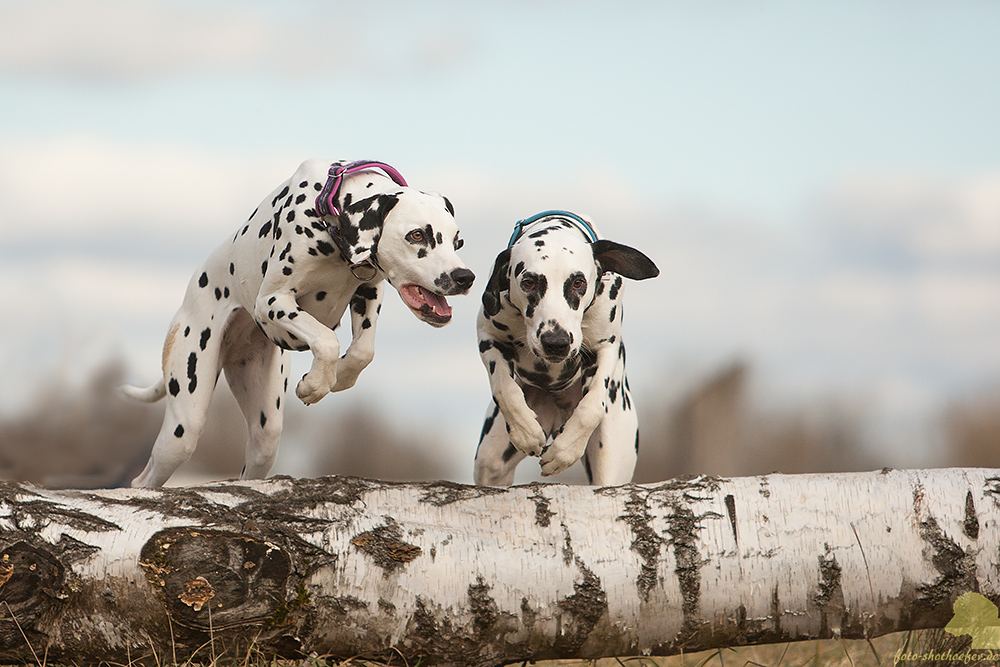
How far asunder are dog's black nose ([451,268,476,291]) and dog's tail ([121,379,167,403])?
265 cm

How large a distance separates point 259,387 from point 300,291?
3.73 feet

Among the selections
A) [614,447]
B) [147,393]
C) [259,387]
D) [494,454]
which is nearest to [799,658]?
[614,447]

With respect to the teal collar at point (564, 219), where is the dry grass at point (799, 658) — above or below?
below

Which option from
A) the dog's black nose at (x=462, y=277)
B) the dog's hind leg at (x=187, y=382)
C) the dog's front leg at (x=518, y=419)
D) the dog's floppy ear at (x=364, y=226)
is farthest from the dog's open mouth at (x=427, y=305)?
the dog's hind leg at (x=187, y=382)

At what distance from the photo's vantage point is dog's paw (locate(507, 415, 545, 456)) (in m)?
4.84

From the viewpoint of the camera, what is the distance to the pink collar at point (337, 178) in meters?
5.10

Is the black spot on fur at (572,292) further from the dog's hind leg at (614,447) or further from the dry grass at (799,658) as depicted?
the dry grass at (799,658)

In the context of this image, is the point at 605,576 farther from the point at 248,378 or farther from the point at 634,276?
the point at 248,378

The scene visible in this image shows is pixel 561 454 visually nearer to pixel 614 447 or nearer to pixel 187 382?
pixel 614 447

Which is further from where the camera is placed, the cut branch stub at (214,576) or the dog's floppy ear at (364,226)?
the dog's floppy ear at (364,226)

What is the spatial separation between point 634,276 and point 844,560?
1.76 meters

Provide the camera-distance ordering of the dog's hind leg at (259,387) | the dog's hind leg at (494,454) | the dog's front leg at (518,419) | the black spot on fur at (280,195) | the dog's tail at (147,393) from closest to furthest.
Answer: the dog's front leg at (518,419), the black spot on fur at (280,195), the dog's hind leg at (494,454), the dog's hind leg at (259,387), the dog's tail at (147,393)

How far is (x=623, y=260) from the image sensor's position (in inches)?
202

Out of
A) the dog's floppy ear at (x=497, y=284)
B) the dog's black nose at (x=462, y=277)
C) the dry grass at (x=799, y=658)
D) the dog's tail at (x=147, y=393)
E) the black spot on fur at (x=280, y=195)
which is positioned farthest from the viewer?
the dog's tail at (x=147, y=393)
